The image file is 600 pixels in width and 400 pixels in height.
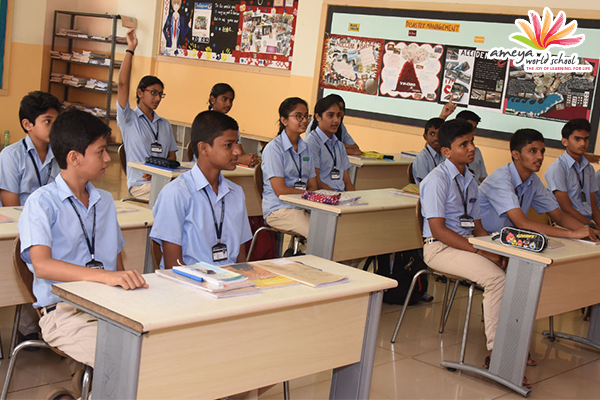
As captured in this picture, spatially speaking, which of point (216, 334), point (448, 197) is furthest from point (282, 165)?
point (216, 334)

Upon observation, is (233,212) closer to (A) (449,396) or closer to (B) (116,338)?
(B) (116,338)

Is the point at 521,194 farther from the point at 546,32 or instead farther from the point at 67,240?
the point at 546,32

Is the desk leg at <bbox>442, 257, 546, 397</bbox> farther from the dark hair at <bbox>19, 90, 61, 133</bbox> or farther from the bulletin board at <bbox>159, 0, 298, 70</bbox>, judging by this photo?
the bulletin board at <bbox>159, 0, 298, 70</bbox>

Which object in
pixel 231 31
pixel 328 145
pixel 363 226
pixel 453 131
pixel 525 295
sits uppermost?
pixel 231 31

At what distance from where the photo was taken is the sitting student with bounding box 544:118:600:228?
468cm

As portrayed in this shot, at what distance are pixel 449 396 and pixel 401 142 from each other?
443 cm

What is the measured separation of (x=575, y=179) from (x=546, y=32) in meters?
2.04

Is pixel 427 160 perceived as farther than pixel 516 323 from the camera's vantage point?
Yes

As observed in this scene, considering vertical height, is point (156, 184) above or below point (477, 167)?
below

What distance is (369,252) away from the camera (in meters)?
3.82

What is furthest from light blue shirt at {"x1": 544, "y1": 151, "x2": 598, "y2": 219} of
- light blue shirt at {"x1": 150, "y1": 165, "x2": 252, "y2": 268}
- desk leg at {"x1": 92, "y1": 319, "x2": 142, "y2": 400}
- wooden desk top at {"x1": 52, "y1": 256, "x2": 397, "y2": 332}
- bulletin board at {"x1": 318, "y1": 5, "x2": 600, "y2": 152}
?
desk leg at {"x1": 92, "y1": 319, "x2": 142, "y2": 400}

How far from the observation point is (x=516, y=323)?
10.2ft

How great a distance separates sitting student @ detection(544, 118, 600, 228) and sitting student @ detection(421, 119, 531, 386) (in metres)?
1.30

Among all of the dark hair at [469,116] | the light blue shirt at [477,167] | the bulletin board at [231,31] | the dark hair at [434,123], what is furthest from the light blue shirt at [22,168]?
the bulletin board at [231,31]
